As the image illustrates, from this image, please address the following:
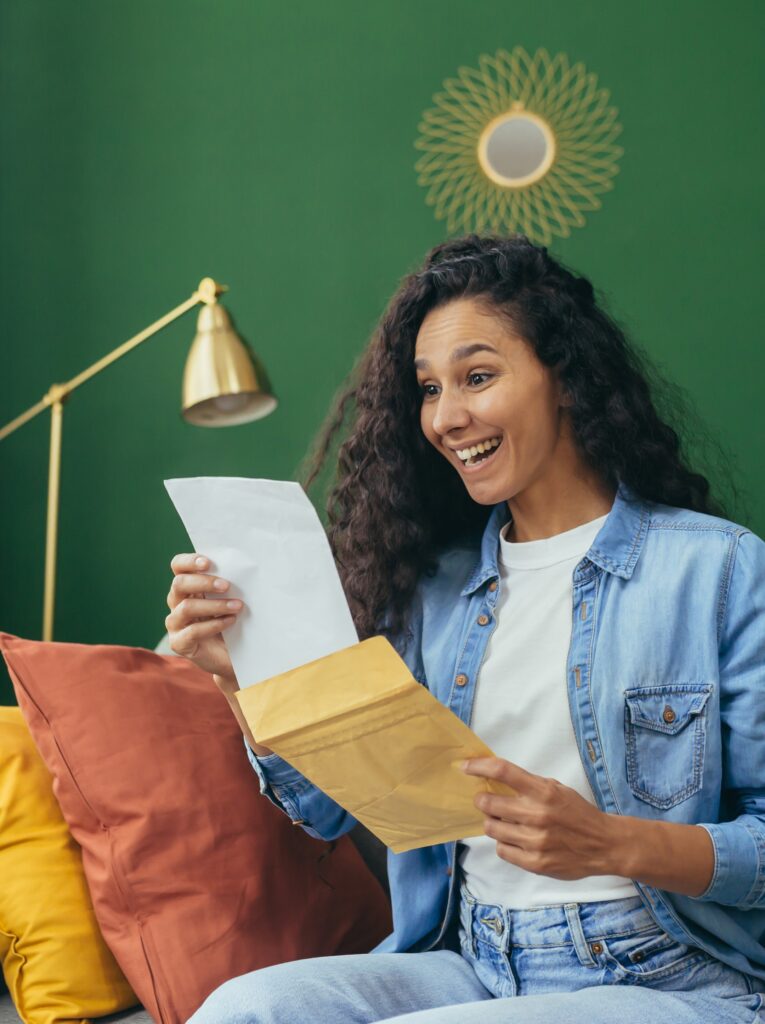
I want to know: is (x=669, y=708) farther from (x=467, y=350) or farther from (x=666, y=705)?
(x=467, y=350)

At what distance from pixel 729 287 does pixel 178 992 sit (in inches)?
65.4

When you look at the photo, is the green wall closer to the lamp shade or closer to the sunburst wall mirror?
the sunburst wall mirror

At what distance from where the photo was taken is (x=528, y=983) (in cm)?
109

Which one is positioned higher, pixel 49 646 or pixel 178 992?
pixel 49 646

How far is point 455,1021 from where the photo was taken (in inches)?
37.4

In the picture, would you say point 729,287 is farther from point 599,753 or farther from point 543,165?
point 599,753

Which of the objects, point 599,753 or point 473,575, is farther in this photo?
point 473,575

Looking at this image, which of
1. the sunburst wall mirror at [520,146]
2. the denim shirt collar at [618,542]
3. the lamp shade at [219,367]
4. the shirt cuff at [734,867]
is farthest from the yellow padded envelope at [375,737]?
the sunburst wall mirror at [520,146]

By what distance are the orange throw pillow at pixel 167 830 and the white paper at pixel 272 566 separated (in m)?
0.33

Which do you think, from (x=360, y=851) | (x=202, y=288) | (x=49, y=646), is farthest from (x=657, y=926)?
(x=202, y=288)

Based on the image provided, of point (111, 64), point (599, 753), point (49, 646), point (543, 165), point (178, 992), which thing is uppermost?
point (111, 64)

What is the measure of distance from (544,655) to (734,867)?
0.29m

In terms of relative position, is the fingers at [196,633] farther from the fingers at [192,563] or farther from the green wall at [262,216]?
the green wall at [262,216]

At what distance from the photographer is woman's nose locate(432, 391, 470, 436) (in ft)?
4.01
